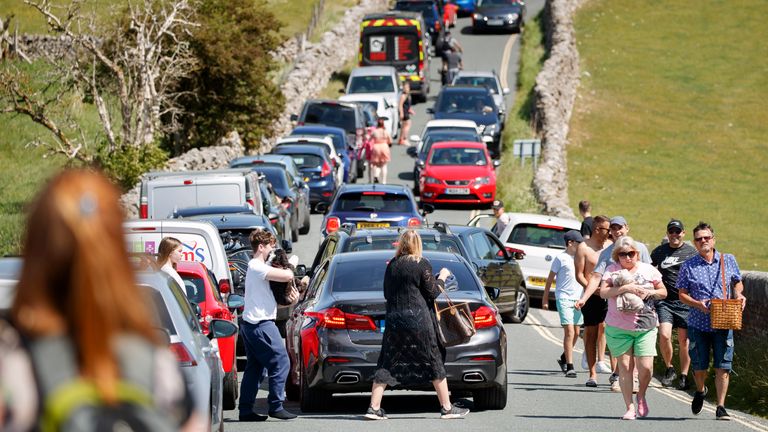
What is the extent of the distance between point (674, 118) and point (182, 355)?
49.8 m

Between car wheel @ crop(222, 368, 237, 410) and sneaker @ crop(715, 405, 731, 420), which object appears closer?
sneaker @ crop(715, 405, 731, 420)

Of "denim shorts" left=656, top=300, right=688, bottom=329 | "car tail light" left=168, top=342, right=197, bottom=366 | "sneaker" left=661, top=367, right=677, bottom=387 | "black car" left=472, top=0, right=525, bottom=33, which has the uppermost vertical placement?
"black car" left=472, top=0, right=525, bottom=33

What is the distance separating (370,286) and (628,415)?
7.94 ft

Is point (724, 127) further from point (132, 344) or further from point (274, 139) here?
point (132, 344)

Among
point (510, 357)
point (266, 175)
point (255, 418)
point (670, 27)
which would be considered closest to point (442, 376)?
point (255, 418)

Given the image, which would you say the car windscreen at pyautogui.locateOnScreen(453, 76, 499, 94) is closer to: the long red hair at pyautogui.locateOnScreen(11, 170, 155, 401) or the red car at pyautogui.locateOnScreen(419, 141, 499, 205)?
the red car at pyautogui.locateOnScreen(419, 141, 499, 205)

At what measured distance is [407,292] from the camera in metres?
11.3

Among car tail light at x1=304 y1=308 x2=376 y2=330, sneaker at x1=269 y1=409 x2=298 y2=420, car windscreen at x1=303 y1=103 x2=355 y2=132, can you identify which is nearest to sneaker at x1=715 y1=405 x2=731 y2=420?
car tail light at x1=304 y1=308 x2=376 y2=330

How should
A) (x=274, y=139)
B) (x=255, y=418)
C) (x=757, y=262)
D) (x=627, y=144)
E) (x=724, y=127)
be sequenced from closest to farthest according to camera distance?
1. (x=255, y=418)
2. (x=757, y=262)
3. (x=274, y=139)
4. (x=627, y=144)
5. (x=724, y=127)

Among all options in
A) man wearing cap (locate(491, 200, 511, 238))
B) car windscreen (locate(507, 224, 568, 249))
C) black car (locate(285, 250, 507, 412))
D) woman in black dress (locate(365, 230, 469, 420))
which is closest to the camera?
woman in black dress (locate(365, 230, 469, 420))

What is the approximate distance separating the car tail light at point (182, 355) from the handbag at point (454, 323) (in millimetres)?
3724

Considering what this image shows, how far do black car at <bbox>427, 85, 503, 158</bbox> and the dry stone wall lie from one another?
537 centimetres

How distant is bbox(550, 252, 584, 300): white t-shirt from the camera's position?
15531mm

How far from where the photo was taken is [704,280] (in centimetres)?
1251
